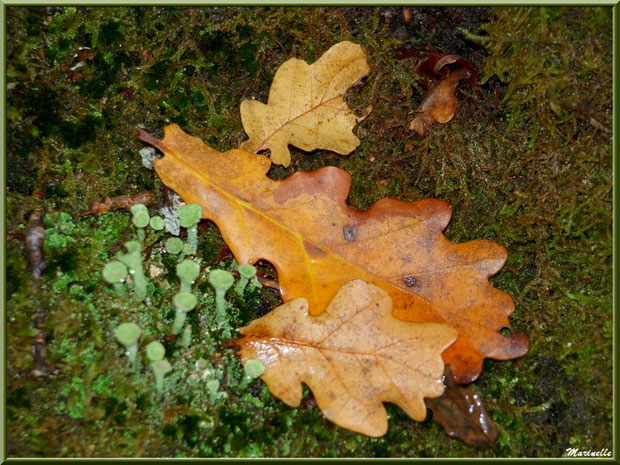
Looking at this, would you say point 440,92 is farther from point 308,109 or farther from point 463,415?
point 463,415

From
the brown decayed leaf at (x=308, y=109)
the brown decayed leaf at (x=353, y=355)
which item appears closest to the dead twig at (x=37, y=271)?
the brown decayed leaf at (x=353, y=355)

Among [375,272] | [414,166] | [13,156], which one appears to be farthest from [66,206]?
[414,166]

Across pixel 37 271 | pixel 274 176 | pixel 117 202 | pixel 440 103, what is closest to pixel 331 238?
pixel 274 176

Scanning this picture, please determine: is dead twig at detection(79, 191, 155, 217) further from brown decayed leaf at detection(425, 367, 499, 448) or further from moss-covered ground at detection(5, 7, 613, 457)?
brown decayed leaf at detection(425, 367, 499, 448)

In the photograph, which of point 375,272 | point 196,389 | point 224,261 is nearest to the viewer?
point 196,389

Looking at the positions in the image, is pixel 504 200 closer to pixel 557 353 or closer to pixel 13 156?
pixel 557 353

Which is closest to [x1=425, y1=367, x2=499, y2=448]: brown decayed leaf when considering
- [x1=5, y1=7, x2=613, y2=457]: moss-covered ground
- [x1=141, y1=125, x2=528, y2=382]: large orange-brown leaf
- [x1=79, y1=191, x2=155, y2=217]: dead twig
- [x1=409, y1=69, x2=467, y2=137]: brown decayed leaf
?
[x1=5, y1=7, x2=613, y2=457]: moss-covered ground

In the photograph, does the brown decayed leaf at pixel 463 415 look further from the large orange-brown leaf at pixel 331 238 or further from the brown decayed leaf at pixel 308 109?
the brown decayed leaf at pixel 308 109
